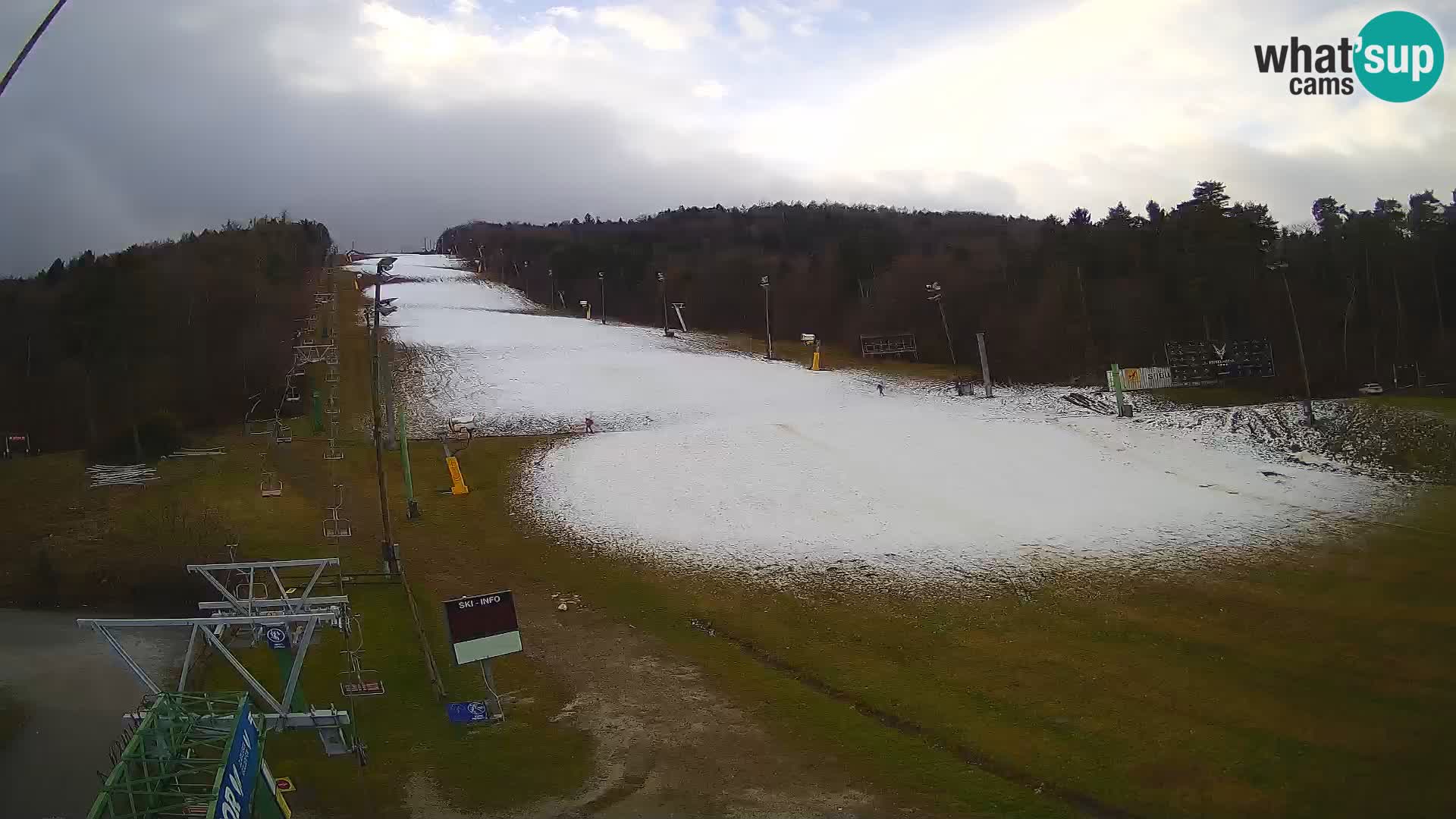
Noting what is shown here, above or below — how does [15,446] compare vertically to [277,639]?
above

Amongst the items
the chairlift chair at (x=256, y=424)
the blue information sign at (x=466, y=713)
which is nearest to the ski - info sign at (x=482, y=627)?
the blue information sign at (x=466, y=713)

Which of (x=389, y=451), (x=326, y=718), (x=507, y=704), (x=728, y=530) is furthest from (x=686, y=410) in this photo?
(x=326, y=718)

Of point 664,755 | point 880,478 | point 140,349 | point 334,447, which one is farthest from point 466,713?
point 140,349

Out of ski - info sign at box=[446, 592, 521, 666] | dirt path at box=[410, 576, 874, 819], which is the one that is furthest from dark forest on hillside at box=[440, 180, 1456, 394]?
ski - info sign at box=[446, 592, 521, 666]

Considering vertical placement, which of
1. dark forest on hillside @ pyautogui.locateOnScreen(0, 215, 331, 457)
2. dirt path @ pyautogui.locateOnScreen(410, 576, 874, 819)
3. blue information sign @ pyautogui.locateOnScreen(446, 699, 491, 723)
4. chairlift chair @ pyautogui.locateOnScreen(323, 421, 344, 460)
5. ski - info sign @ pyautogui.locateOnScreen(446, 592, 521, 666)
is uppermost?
dark forest on hillside @ pyautogui.locateOnScreen(0, 215, 331, 457)

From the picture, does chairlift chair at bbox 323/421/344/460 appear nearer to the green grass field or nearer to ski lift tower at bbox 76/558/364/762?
the green grass field

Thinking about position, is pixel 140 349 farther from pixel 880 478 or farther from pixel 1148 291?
pixel 1148 291
